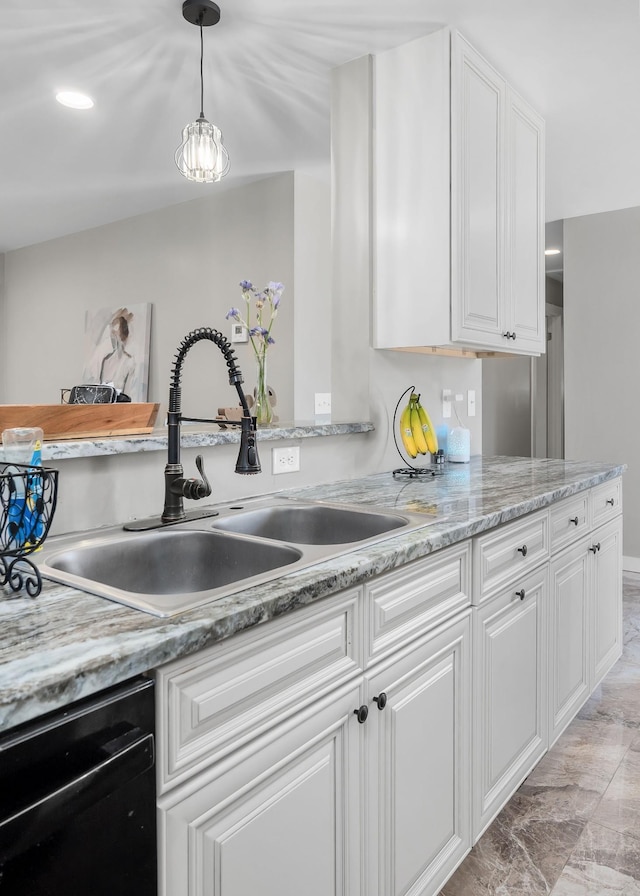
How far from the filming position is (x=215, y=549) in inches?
54.7

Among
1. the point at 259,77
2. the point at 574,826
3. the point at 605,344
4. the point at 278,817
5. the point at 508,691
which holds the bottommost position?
the point at 574,826

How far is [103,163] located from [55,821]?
3.79 meters

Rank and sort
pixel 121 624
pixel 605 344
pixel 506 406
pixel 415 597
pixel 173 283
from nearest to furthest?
pixel 121 624
pixel 415 597
pixel 173 283
pixel 605 344
pixel 506 406

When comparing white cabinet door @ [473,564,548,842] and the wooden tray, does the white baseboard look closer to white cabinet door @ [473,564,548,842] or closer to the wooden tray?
white cabinet door @ [473,564,548,842]

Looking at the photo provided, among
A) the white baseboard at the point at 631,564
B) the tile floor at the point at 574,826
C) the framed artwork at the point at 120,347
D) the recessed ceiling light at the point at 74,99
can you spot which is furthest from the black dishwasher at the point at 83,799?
the white baseboard at the point at 631,564

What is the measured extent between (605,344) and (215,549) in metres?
3.88

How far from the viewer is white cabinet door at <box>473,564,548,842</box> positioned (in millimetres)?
1586

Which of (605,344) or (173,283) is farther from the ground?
(173,283)

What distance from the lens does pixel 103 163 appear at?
3688mm

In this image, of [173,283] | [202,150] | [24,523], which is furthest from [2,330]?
[24,523]

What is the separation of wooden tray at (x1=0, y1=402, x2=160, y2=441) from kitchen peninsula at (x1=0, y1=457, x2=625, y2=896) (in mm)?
525

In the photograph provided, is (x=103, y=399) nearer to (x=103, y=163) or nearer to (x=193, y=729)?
(x=193, y=729)

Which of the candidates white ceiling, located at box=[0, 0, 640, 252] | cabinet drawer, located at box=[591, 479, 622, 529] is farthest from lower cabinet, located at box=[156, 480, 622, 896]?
white ceiling, located at box=[0, 0, 640, 252]

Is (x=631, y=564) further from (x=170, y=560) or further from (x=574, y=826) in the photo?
(x=170, y=560)
